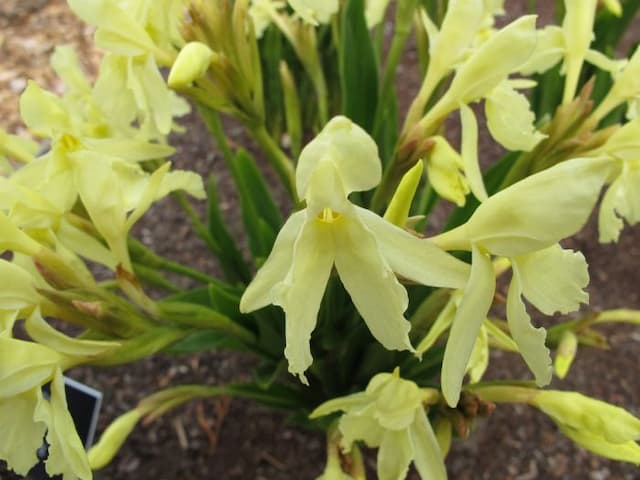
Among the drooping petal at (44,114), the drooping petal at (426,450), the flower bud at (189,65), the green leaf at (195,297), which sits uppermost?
the flower bud at (189,65)

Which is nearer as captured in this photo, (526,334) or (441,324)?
(526,334)

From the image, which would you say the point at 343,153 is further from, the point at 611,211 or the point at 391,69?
the point at 391,69

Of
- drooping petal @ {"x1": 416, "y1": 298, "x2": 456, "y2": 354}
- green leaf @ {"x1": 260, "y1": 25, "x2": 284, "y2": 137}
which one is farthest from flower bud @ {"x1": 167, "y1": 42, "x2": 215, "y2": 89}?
green leaf @ {"x1": 260, "y1": 25, "x2": 284, "y2": 137}

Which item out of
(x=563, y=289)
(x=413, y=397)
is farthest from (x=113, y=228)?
(x=563, y=289)

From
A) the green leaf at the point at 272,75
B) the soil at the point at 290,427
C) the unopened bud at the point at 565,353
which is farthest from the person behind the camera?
the green leaf at the point at 272,75

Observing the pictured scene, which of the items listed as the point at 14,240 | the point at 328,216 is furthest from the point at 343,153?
the point at 14,240

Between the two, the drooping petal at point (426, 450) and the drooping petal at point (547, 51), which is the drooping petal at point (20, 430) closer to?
the drooping petal at point (426, 450)

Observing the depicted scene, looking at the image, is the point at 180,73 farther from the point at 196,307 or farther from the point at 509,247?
the point at 509,247

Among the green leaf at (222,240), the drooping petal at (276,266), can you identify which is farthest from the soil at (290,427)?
the drooping petal at (276,266)
